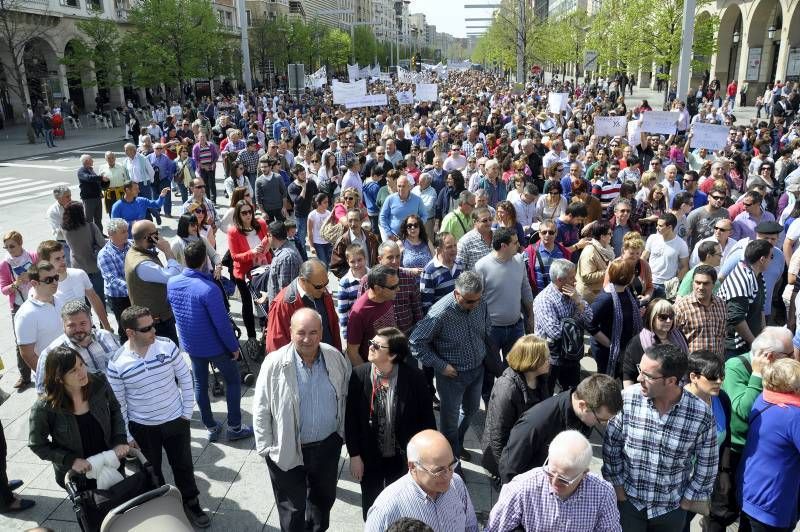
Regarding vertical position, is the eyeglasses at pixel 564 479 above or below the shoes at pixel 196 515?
above

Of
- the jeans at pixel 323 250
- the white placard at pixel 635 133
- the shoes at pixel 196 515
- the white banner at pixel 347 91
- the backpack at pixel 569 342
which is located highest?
the white banner at pixel 347 91

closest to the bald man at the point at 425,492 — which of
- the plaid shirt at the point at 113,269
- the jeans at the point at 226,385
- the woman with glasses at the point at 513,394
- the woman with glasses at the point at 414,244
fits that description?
the woman with glasses at the point at 513,394

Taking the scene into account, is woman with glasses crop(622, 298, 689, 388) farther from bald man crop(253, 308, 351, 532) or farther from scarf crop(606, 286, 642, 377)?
bald man crop(253, 308, 351, 532)

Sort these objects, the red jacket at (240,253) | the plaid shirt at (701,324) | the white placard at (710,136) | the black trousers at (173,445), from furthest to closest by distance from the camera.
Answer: the white placard at (710,136) < the red jacket at (240,253) < the plaid shirt at (701,324) < the black trousers at (173,445)

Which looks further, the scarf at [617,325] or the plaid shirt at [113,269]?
the plaid shirt at [113,269]

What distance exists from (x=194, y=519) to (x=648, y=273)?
15.3 ft

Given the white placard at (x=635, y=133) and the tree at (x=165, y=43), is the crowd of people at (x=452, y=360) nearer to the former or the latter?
the white placard at (x=635, y=133)

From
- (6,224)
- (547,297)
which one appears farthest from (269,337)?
(6,224)

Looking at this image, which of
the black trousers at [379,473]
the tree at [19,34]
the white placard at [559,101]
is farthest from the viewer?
the tree at [19,34]

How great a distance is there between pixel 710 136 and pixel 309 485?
1055 cm

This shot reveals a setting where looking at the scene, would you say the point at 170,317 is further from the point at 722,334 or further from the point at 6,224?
the point at 6,224

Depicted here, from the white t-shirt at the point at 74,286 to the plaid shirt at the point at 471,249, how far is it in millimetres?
3674

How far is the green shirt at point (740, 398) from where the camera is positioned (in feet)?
11.8

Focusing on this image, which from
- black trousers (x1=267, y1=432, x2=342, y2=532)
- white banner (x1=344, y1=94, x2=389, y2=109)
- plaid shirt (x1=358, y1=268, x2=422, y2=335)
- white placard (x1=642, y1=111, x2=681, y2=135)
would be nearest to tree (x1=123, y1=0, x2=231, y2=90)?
white banner (x1=344, y1=94, x2=389, y2=109)
